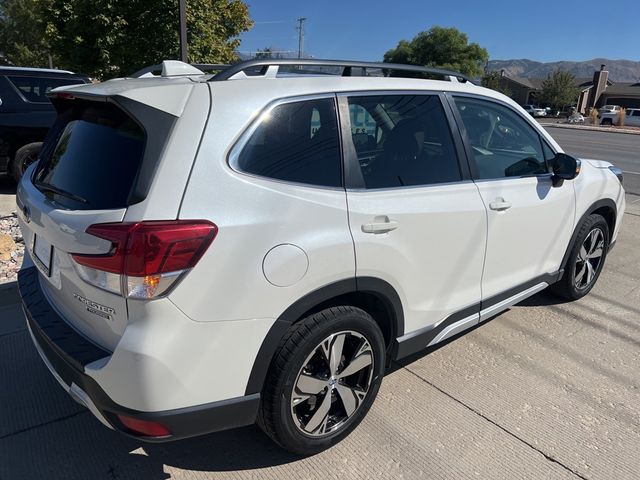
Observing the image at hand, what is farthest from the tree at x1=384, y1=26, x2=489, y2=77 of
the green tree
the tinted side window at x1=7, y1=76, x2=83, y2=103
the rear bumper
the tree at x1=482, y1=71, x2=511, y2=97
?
the rear bumper

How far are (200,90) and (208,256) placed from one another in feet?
2.20

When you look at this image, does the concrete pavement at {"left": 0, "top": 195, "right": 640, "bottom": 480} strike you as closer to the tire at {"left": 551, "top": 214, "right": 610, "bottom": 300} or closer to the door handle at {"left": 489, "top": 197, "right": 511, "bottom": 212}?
the tire at {"left": 551, "top": 214, "right": 610, "bottom": 300}

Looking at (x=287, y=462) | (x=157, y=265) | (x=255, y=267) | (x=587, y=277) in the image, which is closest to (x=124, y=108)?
(x=157, y=265)

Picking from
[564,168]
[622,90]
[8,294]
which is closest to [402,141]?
[564,168]

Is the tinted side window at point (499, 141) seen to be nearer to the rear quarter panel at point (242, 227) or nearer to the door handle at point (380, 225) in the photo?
the door handle at point (380, 225)

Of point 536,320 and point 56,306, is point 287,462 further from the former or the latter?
point 536,320

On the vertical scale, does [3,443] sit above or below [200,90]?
below

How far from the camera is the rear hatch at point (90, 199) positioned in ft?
6.15

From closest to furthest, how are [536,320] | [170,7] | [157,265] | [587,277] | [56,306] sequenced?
[157,265] → [56,306] → [536,320] → [587,277] → [170,7]

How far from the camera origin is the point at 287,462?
246 cm

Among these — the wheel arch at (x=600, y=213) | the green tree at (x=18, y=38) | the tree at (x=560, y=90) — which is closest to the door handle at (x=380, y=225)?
the wheel arch at (x=600, y=213)

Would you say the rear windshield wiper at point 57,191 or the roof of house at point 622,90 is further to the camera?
the roof of house at point 622,90

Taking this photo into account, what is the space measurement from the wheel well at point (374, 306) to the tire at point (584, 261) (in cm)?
206

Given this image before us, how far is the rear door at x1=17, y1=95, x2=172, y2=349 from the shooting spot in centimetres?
190
